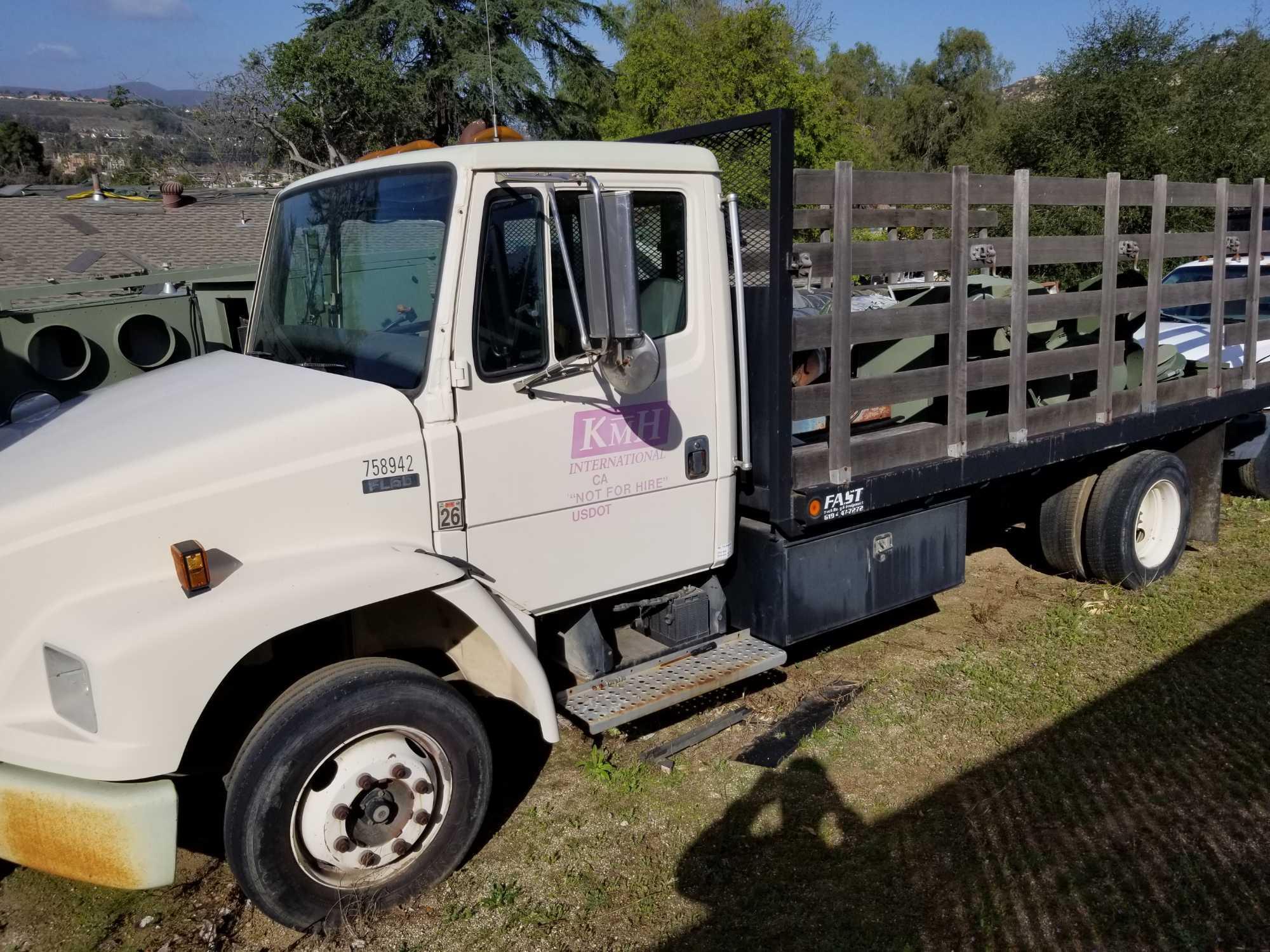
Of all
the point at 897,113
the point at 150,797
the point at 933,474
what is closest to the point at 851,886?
the point at 933,474

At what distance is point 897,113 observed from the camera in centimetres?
4247

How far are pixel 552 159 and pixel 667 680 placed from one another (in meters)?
1.97

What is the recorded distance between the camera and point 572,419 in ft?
11.8

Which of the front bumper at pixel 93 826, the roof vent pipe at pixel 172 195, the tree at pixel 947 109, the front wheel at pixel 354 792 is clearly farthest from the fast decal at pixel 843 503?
the tree at pixel 947 109

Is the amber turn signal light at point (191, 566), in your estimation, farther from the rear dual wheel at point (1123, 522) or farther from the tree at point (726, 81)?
the tree at point (726, 81)

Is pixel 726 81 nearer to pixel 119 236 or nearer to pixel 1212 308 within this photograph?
pixel 119 236

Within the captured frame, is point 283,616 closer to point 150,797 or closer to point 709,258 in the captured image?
point 150,797

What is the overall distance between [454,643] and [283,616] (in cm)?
82

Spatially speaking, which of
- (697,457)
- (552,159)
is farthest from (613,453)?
(552,159)

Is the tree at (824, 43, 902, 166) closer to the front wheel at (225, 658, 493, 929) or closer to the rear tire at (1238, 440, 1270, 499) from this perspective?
the rear tire at (1238, 440, 1270, 499)

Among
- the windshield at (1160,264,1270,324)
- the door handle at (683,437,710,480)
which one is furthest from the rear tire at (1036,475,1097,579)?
the door handle at (683,437,710,480)

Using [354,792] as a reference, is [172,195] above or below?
above

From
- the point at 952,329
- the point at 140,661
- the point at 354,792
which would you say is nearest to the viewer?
the point at 140,661

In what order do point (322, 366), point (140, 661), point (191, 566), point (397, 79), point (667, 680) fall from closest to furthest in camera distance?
point (140, 661) < point (191, 566) < point (322, 366) < point (667, 680) < point (397, 79)
